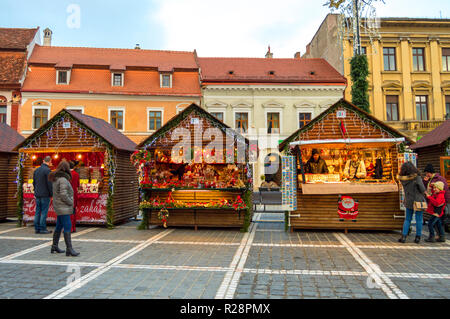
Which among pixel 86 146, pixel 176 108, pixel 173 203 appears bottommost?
pixel 173 203

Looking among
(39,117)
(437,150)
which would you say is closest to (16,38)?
(39,117)

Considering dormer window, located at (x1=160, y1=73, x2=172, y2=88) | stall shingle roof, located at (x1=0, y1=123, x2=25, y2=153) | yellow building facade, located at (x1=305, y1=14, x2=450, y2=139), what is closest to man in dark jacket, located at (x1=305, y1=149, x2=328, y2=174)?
stall shingle roof, located at (x1=0, y1=123, x2=25, y2=153)

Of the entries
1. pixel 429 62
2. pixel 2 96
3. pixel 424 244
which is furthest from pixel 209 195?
pixel 429 62

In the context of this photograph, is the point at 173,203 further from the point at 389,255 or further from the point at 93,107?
the point at 93,107

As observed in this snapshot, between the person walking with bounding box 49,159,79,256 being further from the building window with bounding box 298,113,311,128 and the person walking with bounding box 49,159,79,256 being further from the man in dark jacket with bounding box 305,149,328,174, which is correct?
the building window with bounding box 298,113,311,128

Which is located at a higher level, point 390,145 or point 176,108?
point 176,108

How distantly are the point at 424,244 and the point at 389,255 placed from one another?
173cm

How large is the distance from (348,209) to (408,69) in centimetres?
2181

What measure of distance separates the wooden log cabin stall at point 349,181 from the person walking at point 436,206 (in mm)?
956

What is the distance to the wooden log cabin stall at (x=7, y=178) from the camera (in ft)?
36.7

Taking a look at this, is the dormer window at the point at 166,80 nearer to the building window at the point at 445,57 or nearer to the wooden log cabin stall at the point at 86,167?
the wooden log cabin stall at the point at 86,167

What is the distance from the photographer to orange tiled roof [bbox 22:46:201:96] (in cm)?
2433

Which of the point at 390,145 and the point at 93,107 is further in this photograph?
the point at 93,107
